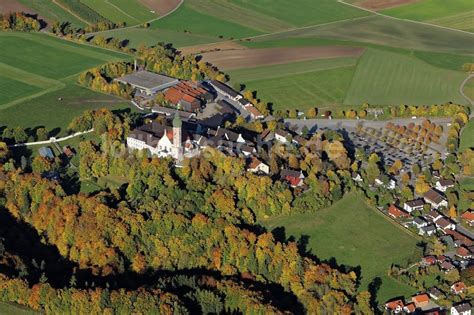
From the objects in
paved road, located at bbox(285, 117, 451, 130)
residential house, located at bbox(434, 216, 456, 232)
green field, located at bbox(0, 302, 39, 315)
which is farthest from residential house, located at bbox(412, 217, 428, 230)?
green field, located at bbox(0, 302, 39, 315)

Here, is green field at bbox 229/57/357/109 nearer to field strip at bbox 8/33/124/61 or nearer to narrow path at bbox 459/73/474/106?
narrow path at bbox 459/73/474/106

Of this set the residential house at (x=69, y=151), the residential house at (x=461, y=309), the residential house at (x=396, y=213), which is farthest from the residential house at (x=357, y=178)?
the residential house at (x=69, y=151)

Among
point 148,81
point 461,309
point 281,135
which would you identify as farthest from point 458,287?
point 148,81

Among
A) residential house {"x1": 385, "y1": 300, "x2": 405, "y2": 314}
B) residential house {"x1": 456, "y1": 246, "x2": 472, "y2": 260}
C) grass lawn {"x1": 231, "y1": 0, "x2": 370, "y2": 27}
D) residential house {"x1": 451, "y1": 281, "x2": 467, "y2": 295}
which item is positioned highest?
grass lawn {"x1": 231, "y1": 0, "x2": 370, "y2": 27}

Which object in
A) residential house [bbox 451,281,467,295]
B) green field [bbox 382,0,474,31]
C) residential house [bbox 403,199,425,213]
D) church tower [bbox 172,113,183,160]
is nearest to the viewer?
residential house [bbox 451,281,467,295]

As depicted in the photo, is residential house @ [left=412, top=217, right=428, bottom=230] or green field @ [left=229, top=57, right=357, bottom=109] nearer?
residential house @ [left=412, top=217, right=428, bottom=230]

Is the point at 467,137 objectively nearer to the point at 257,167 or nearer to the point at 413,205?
the point at 413,205
